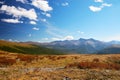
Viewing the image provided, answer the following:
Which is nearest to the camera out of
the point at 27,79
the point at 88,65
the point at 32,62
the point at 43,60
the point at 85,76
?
the point at 27,79

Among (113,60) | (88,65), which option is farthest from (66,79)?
(113,60)

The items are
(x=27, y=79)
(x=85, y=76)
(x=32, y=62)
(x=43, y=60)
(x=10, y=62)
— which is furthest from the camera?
(x=43, y=60)

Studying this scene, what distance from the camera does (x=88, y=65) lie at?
3919 cm

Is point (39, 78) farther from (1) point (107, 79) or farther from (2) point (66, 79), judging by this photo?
(1) point (107, 79)

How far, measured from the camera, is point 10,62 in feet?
159

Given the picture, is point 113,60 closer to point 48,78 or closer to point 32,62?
point 32,62

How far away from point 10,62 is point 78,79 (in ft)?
94.1

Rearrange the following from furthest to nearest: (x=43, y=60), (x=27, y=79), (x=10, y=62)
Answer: (x=43, y=60)
(x=10, y=62)
(x=27, y=79)

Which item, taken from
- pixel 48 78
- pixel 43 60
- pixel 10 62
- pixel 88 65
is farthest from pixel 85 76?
pixel 43 60

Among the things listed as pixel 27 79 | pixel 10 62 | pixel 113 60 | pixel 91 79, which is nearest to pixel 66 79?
pixel 91 79

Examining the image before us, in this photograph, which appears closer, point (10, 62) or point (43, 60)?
point (10, 62)

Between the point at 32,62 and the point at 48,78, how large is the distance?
28.9m

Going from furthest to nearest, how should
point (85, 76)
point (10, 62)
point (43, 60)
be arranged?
1. point (43, 60)
2. point (10, 62)
3. point (85, 76)

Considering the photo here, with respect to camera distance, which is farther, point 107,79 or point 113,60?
point 113,60
